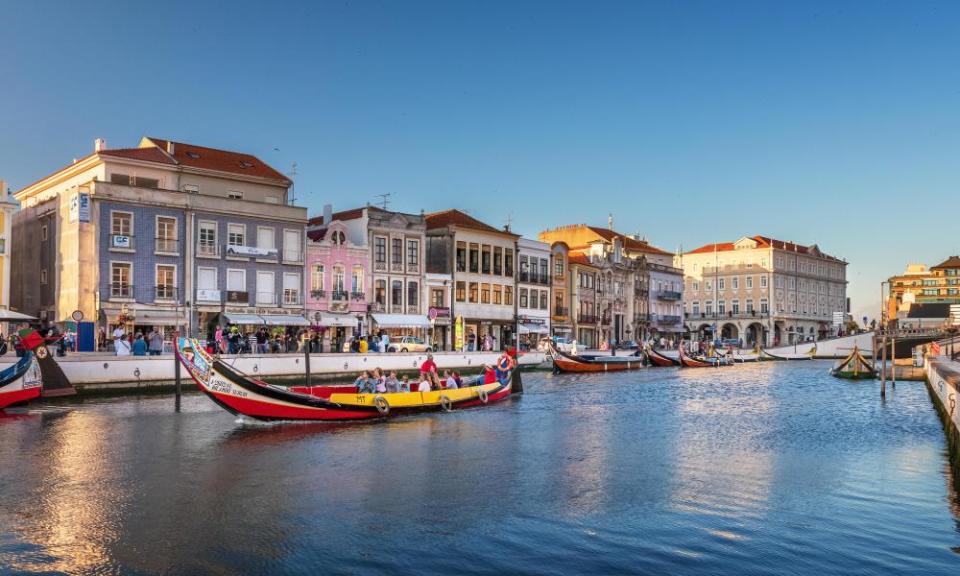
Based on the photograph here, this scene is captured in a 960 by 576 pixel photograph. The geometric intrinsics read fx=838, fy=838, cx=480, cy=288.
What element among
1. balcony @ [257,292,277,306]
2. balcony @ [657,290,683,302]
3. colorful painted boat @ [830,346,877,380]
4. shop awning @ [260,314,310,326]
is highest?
balcony @ [657,290,683,302]

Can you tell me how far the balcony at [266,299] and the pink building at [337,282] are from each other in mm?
2311

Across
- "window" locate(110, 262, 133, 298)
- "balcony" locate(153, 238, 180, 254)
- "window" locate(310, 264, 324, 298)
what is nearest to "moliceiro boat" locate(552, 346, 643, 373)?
"window" locate(310, 264, 324, 298)

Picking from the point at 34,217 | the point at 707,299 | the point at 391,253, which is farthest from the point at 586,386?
the point at 707,299

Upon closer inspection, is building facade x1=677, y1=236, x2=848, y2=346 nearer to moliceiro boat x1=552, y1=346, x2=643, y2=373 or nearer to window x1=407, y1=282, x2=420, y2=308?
moliceiro boat x1=552, y1=346, x2=643, y2=373

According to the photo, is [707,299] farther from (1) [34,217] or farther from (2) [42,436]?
(2) [42,436]

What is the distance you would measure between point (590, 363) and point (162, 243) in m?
27.7

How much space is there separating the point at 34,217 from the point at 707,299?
294ft

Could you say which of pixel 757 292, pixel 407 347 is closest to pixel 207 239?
pixel 407 347

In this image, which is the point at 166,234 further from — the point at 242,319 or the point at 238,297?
the point at 242,319

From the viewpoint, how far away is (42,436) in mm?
22812

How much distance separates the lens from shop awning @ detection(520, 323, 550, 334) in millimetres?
68750

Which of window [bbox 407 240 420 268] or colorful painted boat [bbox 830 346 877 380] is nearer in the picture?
colorful painted boat [bbox 830 346 877 380]

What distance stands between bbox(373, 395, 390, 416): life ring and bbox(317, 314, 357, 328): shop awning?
24839 millimetres

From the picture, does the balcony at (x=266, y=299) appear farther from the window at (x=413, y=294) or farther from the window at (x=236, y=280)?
the window at (x=413, y=294)
